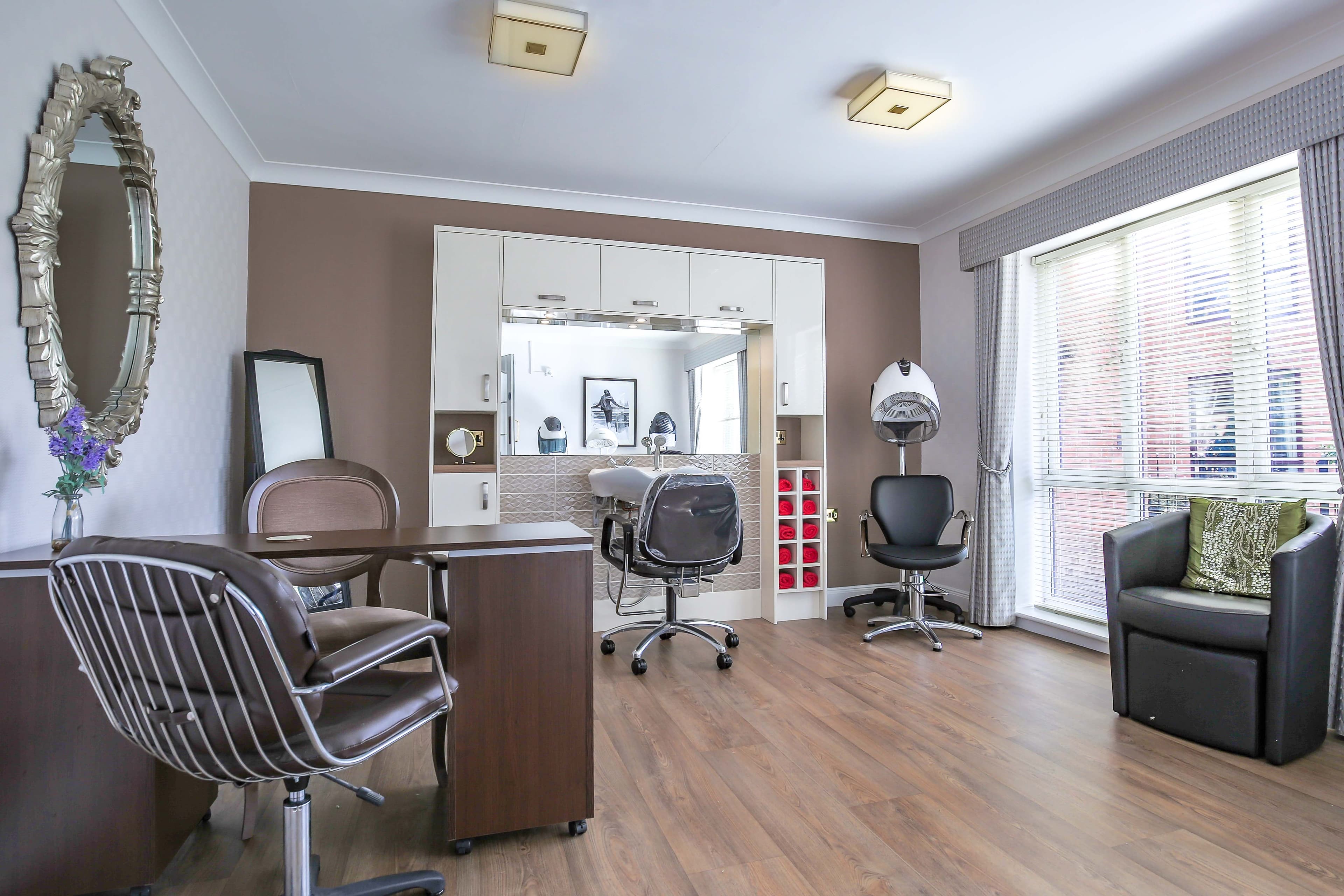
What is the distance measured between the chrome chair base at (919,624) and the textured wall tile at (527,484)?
2.04m

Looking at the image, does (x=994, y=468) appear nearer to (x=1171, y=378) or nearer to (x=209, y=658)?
(x=1171, y=378)

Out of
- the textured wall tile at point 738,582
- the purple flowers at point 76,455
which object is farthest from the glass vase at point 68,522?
the textured wall tile at point 738,582

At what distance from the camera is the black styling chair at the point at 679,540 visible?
3.48m

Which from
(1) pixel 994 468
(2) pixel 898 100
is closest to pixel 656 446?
(1) pixel 994 468

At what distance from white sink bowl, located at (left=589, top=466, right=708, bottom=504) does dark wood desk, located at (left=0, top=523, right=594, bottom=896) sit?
180 cm

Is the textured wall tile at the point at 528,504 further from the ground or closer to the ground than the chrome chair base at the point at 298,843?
further from the ground

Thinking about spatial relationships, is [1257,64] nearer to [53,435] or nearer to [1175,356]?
[1175,356]

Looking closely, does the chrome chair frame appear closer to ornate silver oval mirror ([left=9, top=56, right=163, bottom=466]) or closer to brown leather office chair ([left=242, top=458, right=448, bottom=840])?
brown leather office chair ([left=242, top=458, right=448, bottom=840])

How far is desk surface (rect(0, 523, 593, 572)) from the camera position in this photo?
1.74 m

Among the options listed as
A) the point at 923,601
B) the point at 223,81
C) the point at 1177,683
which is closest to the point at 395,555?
the point at 223,81

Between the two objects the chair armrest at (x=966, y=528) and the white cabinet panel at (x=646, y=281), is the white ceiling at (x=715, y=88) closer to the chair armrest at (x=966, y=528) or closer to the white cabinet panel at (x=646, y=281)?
the white cabinet panel at (x=646, y=281)

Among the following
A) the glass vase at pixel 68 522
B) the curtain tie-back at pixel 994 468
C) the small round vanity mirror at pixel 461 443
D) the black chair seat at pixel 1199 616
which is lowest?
the black chair seat at pixel 1199 616

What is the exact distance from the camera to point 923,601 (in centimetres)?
419

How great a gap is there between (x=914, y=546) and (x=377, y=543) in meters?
3.33
